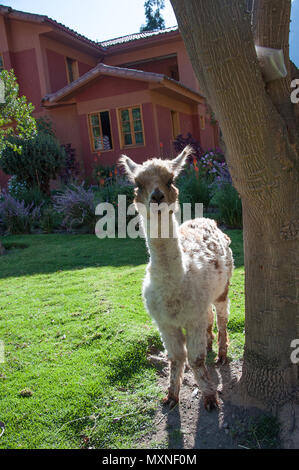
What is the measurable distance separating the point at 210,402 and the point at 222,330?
801 millimetres

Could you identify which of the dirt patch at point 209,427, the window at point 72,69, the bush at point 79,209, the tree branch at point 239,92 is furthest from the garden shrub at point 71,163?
the tree branch at point 239,92

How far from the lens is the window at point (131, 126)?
1577cm

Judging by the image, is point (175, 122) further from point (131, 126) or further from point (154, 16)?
point (154, 16)

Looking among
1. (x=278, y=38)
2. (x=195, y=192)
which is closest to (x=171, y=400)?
(x=278, y=38)

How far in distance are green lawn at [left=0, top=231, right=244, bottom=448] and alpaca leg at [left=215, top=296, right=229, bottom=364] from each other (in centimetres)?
17

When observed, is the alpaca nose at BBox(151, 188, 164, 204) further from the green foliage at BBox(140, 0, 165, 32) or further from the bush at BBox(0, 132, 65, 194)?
the green foliage at BBox(140, 0, 165, 32)

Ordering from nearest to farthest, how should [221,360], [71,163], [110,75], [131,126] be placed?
[221,360]
[110,75]
[71,163]
[131,126]

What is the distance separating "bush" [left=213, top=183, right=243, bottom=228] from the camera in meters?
7.97

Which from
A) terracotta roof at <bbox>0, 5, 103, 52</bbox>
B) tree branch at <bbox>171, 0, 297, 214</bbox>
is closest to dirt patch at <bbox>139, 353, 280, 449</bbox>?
tree branch at <bbox>171, 0, 297, 214</bbox>

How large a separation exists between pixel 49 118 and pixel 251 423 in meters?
16.5

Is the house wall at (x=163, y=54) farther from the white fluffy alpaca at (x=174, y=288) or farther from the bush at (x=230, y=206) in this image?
the white fluffy alpaca at (x=174, y=288)

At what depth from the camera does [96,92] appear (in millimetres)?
15680

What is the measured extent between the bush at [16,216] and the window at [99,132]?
7.07m

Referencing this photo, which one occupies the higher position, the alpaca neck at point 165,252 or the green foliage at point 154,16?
the green foliage at point 154,16
